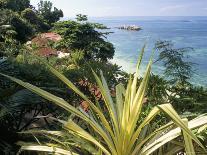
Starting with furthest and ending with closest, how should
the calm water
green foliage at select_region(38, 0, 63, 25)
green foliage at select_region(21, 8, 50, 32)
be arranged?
green foliage at select_region(38, 0, 63, 25), green foliage at select_region(21, 8, 50, 32), the calm water

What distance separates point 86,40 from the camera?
19.3 metres

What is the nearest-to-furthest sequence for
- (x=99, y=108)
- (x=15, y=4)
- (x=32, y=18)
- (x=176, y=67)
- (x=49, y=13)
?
(x=99, y=108)
(x=176, y=67)
(x=32, y=18)
(x=15, y=4)
(x=49, y=13)

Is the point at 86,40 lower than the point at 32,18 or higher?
lower

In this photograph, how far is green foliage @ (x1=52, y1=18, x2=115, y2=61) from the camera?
18.9 m

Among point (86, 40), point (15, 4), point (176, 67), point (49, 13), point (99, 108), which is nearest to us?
point (99, 108)

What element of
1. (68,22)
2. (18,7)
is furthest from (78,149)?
(18,7)

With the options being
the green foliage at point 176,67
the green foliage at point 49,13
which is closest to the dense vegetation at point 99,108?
the green foliage at point 176,67

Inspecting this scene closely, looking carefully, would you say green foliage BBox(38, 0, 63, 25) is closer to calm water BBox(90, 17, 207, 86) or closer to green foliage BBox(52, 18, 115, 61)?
calm water BBox(90, 17, 207, 86)

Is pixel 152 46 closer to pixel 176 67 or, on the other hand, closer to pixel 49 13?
pixel 49 13

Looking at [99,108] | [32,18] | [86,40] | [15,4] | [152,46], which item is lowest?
[152,46]

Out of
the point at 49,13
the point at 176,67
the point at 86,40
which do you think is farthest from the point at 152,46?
the point at 176,67

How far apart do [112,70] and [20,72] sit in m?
1.40

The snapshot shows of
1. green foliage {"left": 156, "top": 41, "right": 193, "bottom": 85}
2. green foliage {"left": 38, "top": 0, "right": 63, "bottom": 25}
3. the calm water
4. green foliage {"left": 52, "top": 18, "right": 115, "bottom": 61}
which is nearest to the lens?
green foliage {"left": 156, "top": 41, "right": 193, "bottom": 85}

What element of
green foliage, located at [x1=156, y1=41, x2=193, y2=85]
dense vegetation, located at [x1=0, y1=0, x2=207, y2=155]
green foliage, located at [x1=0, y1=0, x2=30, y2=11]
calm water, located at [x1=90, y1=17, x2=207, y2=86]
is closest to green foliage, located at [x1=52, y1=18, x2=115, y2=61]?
calm water, located at [x1=90, y1=17, x2=207, y2=86]
